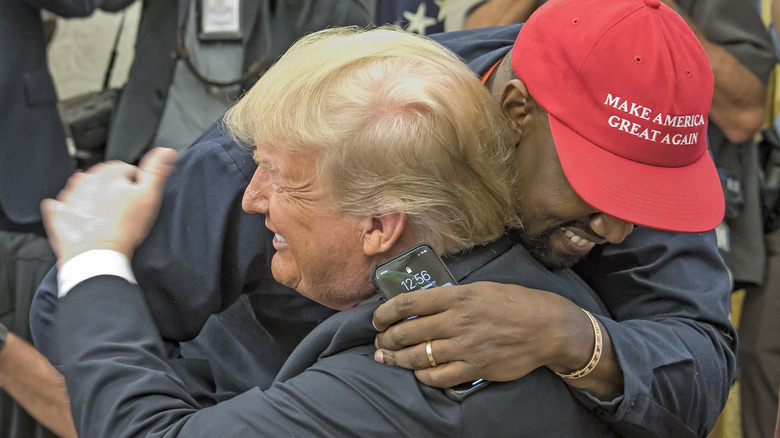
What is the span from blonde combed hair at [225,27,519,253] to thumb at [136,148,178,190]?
16 centimetres

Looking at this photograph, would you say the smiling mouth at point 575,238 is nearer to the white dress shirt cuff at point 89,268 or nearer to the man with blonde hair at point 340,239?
the man with blonde hair at point 340,239

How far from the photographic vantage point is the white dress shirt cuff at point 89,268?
0.90m

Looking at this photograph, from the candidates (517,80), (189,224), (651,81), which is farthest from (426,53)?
(189,224)

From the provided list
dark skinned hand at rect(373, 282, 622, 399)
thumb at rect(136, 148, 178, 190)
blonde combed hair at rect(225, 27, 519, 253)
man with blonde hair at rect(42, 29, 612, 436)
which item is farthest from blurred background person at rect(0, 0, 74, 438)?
dark skinned hand at rect(373, 282, 622, 399)

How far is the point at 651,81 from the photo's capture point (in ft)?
2.98

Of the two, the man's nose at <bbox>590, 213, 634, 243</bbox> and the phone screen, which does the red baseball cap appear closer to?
the man's nose at <bbox>590, 213, 634, 243</bbox>

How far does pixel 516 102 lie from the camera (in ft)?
3.28

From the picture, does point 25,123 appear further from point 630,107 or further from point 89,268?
point 630,107

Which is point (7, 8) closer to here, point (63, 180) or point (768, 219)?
point (63, 180)

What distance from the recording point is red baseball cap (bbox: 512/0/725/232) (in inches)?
36.2

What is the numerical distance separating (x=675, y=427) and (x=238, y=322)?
61cm

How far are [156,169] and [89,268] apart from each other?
0.54 feet

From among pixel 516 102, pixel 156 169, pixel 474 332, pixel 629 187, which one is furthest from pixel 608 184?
pixel 156 169

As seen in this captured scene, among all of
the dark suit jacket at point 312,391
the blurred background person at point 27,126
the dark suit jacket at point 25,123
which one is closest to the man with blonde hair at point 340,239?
the dark suit jacket at point 312,391
